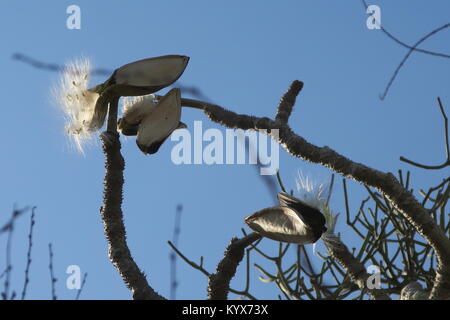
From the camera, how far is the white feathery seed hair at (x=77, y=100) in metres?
0.85

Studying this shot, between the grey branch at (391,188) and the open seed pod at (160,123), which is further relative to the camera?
the open seed pod at (160,123)

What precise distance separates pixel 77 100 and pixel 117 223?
0.23 meters

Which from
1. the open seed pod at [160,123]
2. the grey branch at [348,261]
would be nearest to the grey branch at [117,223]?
the open seed pod at [160,123]

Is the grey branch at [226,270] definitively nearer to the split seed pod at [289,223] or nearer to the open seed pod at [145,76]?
the split seed pod at [289,223]

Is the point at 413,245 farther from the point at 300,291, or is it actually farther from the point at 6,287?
the point at 6,287

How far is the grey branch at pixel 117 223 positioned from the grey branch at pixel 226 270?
0.18 ft

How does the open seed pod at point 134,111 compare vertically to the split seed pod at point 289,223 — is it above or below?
above

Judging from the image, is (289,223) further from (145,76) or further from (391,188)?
(145,76)

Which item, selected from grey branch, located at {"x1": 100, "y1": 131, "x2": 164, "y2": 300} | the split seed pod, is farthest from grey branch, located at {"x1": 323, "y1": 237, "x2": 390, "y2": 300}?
grey branch, located at {"x1": 100, "y1": 131, "x2": 164, "y2": 300}

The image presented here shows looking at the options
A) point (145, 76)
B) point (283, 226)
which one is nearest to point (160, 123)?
point (145, 76)

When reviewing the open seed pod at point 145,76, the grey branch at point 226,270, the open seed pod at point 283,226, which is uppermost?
the open seed pod at point 145,76

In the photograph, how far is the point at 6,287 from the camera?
0.88m
